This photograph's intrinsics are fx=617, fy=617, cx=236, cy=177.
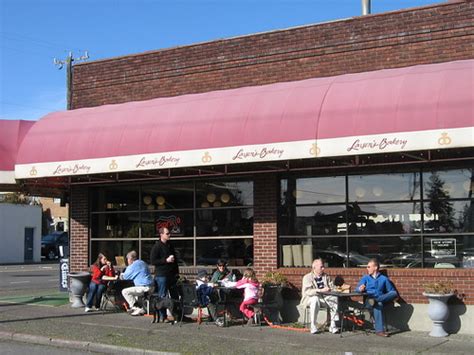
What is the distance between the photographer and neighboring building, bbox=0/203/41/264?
1661 inches

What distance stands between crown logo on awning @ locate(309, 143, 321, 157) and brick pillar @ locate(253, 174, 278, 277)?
226cm

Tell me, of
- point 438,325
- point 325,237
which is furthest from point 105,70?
point 438,325

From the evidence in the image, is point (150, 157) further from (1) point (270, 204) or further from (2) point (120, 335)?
(2) point (120, 335)

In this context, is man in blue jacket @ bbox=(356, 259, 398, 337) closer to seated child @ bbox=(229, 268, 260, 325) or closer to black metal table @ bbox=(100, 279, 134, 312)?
seated child @ bbox=(229, 268, 260, 325)

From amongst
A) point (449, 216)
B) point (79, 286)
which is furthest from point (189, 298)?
point (449, 216)

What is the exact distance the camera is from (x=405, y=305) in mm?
11125

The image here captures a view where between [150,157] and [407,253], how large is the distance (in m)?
5.29

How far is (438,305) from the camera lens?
33.6ft

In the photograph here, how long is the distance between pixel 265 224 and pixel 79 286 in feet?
15.6

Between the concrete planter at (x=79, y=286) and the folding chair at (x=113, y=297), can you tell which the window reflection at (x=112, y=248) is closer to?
the concrete planter at (x=79, y=286)

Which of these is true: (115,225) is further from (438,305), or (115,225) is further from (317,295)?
(438,305)

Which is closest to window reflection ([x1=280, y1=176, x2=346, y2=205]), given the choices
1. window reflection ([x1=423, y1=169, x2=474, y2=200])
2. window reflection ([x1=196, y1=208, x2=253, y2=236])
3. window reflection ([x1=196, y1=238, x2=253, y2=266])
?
window reflection ([x1=196, y1=208, x2=253, y2=236])

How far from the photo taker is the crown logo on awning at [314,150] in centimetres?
1049

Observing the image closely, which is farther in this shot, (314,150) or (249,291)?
(249,291)
